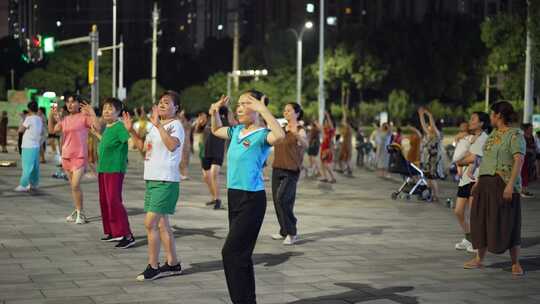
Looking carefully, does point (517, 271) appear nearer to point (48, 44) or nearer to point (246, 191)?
point (246, 191)

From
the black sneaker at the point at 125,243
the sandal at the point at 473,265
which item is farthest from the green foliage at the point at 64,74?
the sandal at the point at 473,265

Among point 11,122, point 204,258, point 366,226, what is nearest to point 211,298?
point 204,258

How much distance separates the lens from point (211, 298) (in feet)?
25.7

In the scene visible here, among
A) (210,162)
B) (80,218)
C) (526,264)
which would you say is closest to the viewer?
(526,264)

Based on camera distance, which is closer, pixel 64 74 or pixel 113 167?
pixel 113 167

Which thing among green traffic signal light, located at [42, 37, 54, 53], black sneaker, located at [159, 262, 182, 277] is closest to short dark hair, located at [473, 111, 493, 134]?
black sneaker, located at [159, 262, 182, 277]

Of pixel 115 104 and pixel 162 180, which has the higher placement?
pixel 115 104

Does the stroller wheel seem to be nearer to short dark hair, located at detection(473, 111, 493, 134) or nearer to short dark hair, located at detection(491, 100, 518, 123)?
short dark hair, located at detection(473, 111, 493, 134)

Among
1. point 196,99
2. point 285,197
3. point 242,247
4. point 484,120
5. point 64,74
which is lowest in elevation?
point 285,197

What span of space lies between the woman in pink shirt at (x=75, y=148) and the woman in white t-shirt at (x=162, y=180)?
3948 millimetres

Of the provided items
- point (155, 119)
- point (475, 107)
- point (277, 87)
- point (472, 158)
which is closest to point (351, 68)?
point (277, 87)

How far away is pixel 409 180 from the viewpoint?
723 inches

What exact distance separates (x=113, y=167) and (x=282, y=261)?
2374mm

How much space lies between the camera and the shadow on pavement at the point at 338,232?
11828 mm
